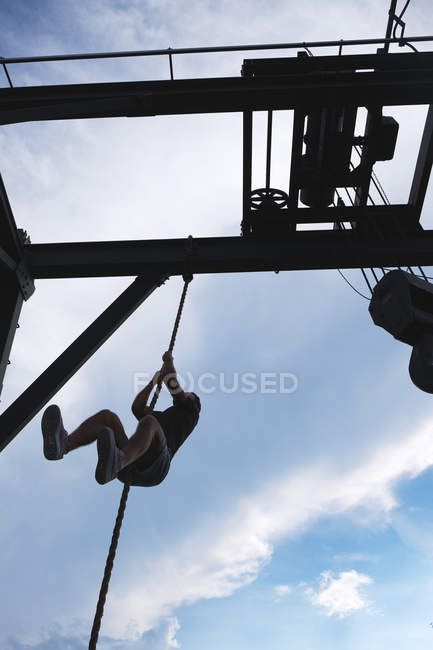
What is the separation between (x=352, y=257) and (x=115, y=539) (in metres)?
3.07

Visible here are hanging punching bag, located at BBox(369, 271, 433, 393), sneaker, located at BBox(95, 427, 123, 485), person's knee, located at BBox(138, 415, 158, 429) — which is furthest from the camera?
person's knee, located at BBox(138, 415, 158, 429)

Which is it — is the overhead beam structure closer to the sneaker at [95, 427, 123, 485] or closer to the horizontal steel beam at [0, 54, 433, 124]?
the horizontal steel beam at [0, 54, 433, 124]

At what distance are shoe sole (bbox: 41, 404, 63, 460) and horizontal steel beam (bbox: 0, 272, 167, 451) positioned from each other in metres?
0.76

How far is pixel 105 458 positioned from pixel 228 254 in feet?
7.77

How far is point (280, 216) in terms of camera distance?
426cm

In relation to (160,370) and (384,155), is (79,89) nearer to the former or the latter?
(160,370)

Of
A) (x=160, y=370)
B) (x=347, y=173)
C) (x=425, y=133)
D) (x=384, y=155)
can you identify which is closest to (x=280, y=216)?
(x=347, y=173)

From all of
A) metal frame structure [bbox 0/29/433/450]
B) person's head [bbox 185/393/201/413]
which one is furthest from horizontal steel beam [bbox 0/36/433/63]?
person's head [bbox 185/393/201/413]

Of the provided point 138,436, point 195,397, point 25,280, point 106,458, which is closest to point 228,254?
point 195,397

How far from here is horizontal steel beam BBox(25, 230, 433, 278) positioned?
13.3 feet

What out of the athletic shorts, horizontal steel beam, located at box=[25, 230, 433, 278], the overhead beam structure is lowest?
the athletic shorts

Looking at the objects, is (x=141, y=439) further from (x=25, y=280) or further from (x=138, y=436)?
(x=25, y=280)

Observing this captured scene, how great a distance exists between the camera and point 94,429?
112 inches

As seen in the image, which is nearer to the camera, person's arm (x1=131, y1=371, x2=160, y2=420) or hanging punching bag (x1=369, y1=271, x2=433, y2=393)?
hanging punching bag (x1=369, y1=271, x2=433, y2=393)
